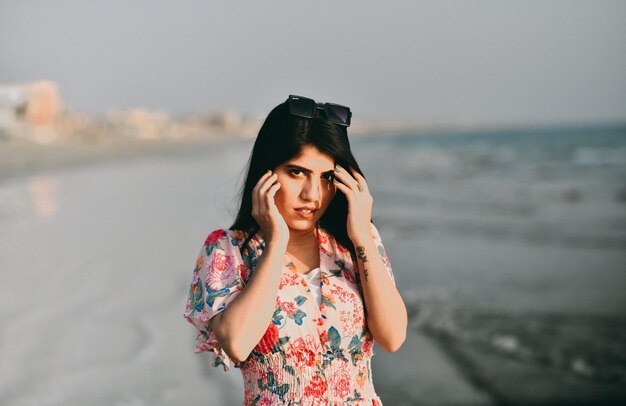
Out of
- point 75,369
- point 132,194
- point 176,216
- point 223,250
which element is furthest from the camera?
point 132,194

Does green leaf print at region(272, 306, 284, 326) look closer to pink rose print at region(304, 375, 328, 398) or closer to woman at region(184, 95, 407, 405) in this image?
woman at region(184, 95, 407, 405)

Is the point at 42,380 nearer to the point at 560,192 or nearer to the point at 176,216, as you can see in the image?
the point at 176,216

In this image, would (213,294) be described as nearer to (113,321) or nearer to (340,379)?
(340,379)

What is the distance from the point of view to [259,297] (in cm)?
188

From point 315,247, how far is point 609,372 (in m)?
3.90

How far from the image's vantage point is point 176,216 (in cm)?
1163

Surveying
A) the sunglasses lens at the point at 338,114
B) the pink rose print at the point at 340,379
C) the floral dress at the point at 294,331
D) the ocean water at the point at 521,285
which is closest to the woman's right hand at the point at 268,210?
the floral dress at the point at 294,331

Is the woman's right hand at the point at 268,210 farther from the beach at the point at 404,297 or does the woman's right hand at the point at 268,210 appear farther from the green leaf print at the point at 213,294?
the beach at the point at 404,297

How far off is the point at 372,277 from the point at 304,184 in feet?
1.03

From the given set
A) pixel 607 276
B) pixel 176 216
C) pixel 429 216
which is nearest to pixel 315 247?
pixel 607 276

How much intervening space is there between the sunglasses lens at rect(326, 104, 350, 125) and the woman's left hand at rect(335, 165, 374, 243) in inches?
5.1

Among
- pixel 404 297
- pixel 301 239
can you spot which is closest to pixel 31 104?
pixel 404 297

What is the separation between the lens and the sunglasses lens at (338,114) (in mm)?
2064

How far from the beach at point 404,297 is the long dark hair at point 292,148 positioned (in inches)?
22.3
